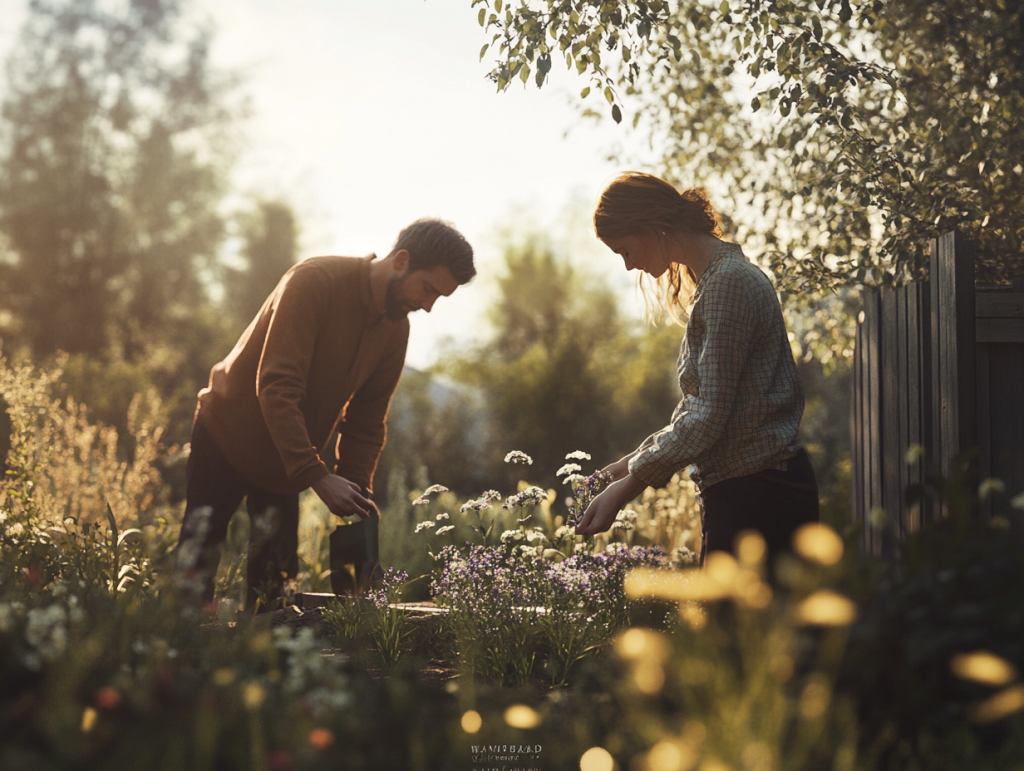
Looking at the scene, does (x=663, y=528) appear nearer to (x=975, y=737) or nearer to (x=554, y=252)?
(x=975, y=737)

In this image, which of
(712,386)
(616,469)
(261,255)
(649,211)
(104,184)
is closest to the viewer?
(712,386)

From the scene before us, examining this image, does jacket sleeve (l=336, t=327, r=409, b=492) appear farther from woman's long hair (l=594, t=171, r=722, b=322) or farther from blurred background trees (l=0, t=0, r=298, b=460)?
blurred background trees (l=0, t=0, r=298, b=460)

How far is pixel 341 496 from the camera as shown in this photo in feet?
9.07

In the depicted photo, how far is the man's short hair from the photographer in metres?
3.31

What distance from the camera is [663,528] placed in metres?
5.23

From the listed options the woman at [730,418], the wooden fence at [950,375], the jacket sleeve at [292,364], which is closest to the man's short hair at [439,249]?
the jacket sleeve at [292,364]

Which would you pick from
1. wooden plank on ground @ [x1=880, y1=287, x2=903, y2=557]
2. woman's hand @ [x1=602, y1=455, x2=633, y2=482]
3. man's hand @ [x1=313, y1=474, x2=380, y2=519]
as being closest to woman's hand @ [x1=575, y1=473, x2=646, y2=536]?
woman's hand @ [x1=602, y1=455, x2=633, y2=482]

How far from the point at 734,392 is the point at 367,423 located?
6.79 feet

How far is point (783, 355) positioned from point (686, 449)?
0.41 meters

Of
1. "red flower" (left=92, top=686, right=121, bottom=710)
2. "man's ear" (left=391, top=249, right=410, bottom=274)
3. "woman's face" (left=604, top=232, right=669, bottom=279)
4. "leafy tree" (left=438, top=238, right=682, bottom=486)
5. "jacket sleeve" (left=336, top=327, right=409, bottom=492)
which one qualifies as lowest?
"red flower" (left=92, top=686, right=121, bottom=710)

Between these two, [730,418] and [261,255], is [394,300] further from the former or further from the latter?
[261,255]

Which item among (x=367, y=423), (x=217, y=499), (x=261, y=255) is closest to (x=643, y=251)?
(x=367, y=423)

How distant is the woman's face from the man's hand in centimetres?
129

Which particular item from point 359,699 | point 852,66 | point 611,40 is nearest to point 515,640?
point 359,699
